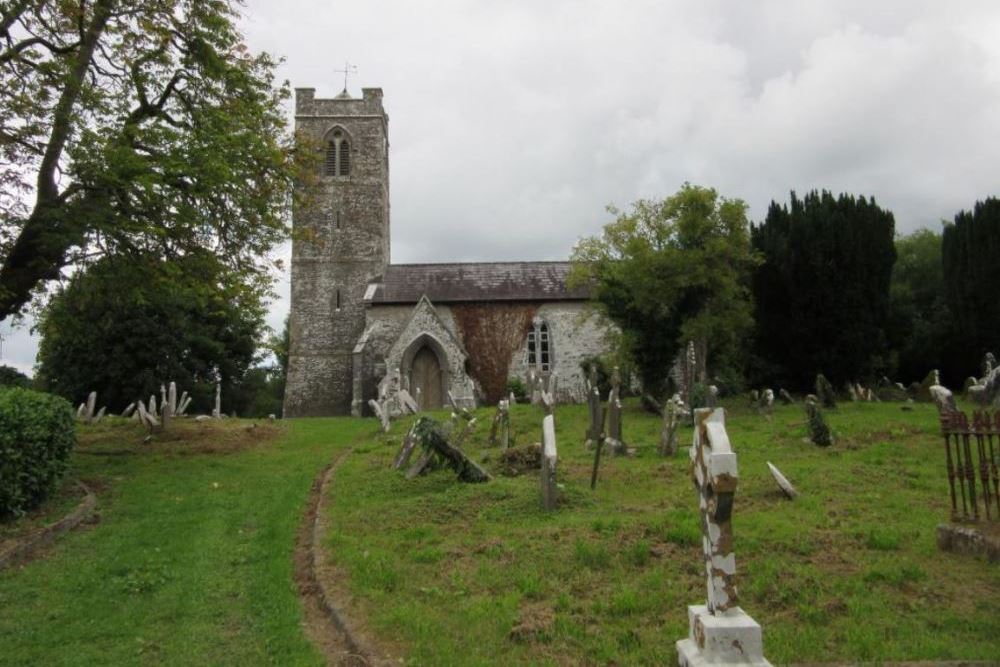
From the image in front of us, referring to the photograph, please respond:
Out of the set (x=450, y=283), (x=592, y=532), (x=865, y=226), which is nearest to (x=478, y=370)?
(x=450, y=283)

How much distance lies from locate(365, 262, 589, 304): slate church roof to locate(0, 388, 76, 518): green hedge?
75.4 ft

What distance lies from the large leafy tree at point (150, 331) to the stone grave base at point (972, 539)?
39.7 ft

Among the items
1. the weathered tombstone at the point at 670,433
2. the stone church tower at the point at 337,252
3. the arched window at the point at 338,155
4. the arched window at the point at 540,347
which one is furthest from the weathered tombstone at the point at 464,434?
the arched window at the point at 338,155

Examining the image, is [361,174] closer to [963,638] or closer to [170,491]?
[170,491]

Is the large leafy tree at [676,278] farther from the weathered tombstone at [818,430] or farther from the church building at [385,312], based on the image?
the weathered tombstone at [818,430]

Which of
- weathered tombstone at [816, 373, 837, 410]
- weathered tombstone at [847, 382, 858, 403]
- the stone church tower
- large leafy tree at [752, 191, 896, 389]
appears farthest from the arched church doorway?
weathered tombstone at [816, 373, 837, 410]

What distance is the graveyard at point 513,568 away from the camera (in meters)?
5.04

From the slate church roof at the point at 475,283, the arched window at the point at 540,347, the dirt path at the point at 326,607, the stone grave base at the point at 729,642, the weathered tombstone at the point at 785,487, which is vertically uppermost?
the slate church roof at the point at 475,283

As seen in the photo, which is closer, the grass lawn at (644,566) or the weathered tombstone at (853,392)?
the grass lawn at (644,566)

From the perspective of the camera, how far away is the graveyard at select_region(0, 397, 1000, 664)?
198 inches

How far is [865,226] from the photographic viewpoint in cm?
2675

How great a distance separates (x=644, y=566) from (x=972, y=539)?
2.68 metres

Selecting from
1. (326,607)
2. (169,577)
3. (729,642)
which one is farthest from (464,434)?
(729,642)

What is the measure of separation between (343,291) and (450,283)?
5.00 meters
